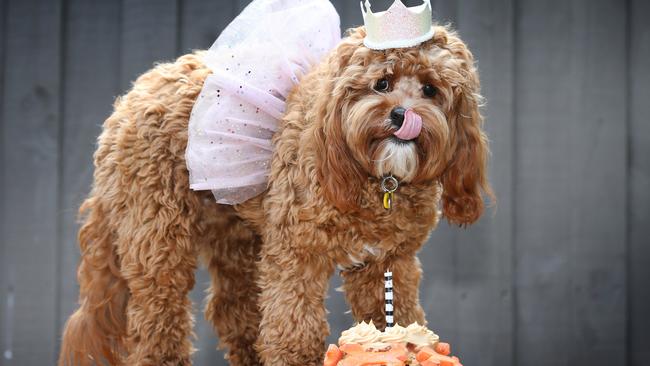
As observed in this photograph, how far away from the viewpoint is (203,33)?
393cm

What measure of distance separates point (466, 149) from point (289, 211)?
540 millimetres

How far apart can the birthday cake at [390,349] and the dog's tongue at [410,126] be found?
485 mm

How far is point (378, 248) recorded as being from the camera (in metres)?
2.58

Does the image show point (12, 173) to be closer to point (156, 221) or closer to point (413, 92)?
point (156, 221)

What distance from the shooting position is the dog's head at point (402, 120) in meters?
2.31

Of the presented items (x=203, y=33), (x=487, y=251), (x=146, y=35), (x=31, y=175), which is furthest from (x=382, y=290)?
(x=31, y=175)

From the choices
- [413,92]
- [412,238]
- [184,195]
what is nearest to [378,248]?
[412,238]

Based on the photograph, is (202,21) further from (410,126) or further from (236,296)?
(410,126)

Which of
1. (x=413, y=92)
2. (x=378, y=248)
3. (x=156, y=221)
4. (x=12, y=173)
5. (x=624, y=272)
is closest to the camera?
(x=413, y=92)

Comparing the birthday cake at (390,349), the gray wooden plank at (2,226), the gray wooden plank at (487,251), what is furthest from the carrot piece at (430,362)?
the gray wooden plank at (2,226)

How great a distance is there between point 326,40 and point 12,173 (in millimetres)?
1862

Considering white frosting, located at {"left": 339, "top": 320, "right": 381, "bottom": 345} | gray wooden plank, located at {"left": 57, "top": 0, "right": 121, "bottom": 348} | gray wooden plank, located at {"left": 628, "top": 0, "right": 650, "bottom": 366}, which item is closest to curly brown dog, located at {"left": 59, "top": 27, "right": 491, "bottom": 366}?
white frosting, located at {"left": 339, "top": 320, "right": 381, "bottom": 345}

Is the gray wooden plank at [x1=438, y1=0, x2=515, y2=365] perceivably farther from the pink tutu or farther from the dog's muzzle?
the dog's muzzle

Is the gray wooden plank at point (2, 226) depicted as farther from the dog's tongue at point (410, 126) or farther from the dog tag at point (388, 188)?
the dog's tongue at point (410, 126)
